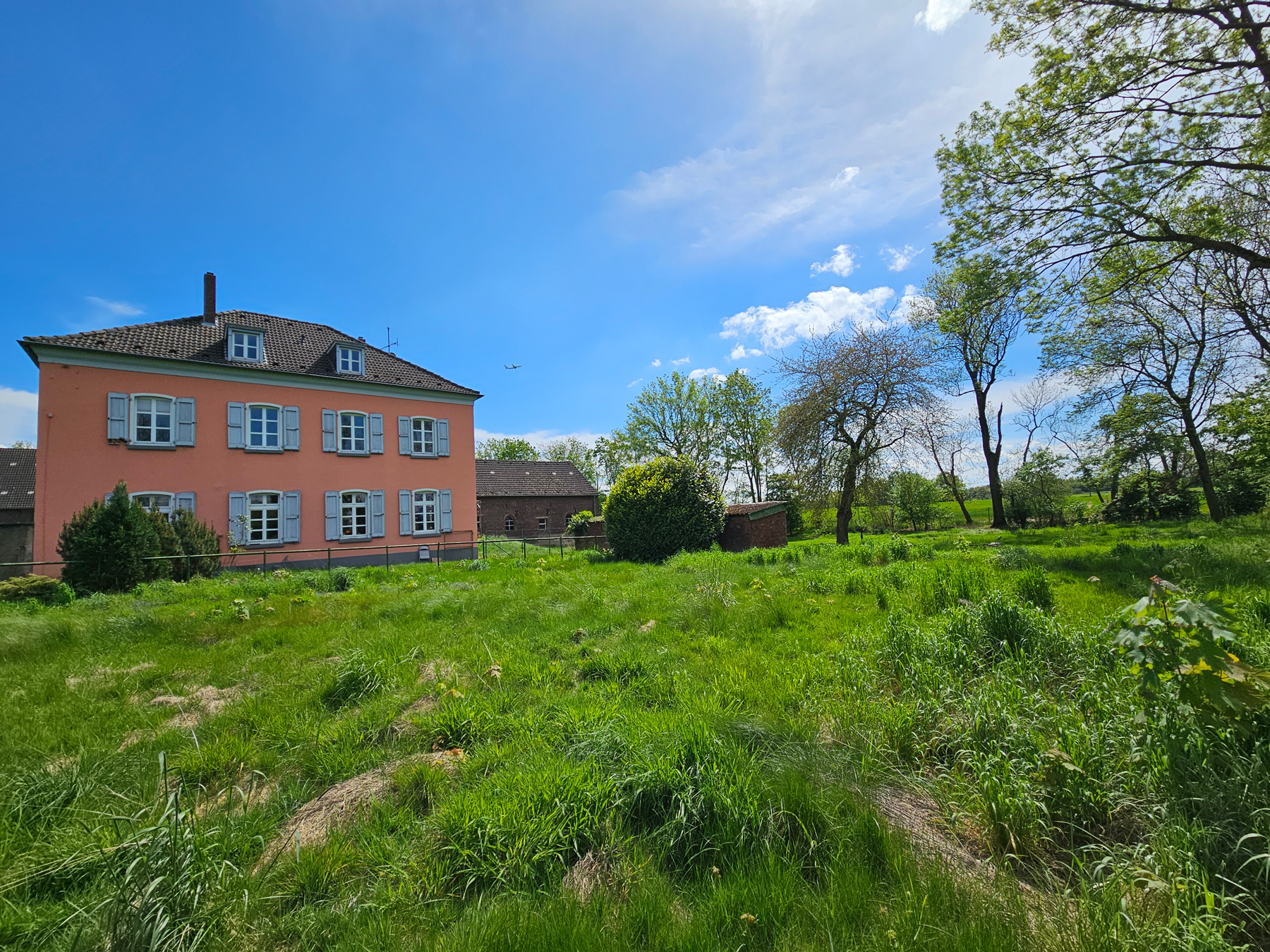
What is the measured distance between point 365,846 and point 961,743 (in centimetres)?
342

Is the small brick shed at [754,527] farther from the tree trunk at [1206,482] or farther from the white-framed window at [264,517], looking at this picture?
the white-framed window at [264,517]

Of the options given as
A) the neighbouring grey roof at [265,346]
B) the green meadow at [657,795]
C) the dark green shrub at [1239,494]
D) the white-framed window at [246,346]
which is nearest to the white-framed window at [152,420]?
the neighbouring grey roof at [265,346]

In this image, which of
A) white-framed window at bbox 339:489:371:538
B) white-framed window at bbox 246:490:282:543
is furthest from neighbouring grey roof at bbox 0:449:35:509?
white-framed window at bbox 339:489:371:538

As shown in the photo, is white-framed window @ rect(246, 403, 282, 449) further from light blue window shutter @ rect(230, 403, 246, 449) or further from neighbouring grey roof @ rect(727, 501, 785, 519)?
neighbouring grey roof @ rect(727, 501, 785, 519)

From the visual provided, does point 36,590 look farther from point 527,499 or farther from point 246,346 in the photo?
point 527,499

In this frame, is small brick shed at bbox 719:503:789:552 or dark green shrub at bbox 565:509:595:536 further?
dark green shrub at bbox 565:509:595:536

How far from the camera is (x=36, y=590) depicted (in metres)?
10.6

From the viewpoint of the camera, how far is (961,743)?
313 centimetres

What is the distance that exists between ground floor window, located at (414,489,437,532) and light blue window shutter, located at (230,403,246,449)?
6.51 m

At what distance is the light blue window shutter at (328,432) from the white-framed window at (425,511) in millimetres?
3792

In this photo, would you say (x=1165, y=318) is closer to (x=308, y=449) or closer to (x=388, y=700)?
(x=388, y=700)

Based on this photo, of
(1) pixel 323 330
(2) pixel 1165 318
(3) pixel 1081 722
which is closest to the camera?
(3) pixel 1081 722

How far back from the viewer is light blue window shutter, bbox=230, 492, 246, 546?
18.6 metres

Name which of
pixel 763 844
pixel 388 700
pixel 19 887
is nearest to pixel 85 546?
pixel 388 700
